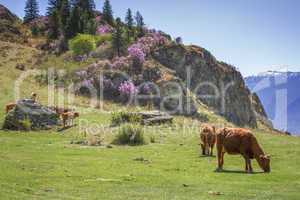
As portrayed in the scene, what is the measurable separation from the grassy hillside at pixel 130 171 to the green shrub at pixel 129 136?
86 cm

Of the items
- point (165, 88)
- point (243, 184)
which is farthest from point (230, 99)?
point (243, 184)

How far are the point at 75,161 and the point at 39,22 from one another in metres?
81.3

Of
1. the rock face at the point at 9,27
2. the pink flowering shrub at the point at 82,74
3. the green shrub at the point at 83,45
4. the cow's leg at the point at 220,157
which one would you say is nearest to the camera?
the cow's leg at the point at 220,157

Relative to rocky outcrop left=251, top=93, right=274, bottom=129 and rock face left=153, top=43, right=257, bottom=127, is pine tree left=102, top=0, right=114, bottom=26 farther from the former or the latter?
rocky outcrop left=251, top=93, right=274, bottom=129

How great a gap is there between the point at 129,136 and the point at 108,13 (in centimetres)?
6650

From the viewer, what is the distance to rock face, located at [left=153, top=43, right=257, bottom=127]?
72875 millimetres

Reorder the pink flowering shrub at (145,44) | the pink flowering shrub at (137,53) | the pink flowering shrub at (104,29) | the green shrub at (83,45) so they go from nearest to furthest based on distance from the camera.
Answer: the pink flowering shrub at (137,53)
the pink flowering shrub at (145,44)
the green shrub at (83,45)
the pink flowering shrub at (104,29)

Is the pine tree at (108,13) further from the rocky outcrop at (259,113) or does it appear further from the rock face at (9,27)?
the rocky outcrop at (259,113)

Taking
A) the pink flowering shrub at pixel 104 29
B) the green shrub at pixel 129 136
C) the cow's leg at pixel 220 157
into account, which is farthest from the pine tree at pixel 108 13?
the cow's leg at pixel 220 157

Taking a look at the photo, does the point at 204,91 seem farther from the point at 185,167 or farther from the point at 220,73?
the point at 185,167

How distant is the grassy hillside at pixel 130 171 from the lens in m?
17.3

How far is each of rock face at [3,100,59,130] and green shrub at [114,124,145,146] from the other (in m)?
9.40

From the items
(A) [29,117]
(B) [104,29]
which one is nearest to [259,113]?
(B) [104,29]

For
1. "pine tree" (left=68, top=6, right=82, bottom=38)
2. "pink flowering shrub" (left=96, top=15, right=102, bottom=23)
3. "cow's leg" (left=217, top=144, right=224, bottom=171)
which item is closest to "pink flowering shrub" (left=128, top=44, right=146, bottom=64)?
"pine tree" (left=68, top=6, right=82, bottom=38)
